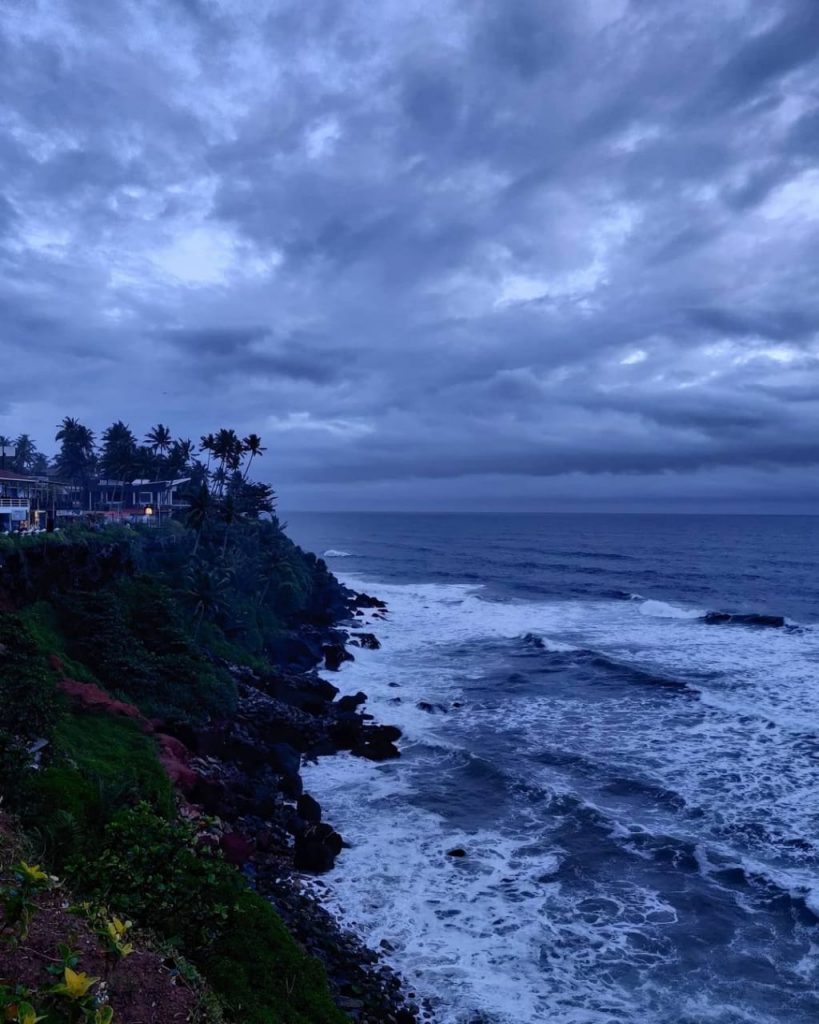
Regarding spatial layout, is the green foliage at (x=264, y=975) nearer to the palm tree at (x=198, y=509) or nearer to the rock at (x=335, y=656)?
the rock at (x=335, y=656)

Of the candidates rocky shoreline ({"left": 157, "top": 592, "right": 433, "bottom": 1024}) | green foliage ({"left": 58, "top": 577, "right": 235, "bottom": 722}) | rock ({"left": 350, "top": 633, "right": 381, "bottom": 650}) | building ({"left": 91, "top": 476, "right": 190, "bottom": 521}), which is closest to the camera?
rocky shoreline ({"left": 157, "top": 592, "right": 433, "bottom": 1024})

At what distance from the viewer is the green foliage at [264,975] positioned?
43.4ft

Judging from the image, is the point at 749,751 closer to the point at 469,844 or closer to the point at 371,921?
the point at 469,844

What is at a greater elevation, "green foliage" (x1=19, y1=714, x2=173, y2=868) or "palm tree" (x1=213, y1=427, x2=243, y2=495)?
"palm tree" (x1=213, y1=427, x2=243, y2=495)

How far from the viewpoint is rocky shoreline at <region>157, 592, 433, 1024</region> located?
1694 cm

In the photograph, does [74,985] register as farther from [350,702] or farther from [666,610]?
[666,610]

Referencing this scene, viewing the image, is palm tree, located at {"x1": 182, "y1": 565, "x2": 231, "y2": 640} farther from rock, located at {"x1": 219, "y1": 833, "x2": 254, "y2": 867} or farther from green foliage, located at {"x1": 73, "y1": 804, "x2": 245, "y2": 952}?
green foliage, located at {"x1": 73, "y1": 804, "x2": 245, "y2": 952}

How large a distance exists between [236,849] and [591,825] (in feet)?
44.7

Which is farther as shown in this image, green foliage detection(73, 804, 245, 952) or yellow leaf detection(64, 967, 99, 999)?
green foliage detection(73, 804, 245, 952)

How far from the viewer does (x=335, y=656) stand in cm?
5216

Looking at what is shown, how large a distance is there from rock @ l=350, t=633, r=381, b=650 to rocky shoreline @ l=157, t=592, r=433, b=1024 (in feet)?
35.1

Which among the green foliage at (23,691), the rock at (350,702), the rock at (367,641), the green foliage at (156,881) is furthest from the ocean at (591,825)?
the green foliage at (23,691)

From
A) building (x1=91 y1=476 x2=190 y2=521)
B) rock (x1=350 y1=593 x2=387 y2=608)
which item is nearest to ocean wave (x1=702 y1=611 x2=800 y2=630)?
rock (x1=350 y1=593 x2=387 y2=608)

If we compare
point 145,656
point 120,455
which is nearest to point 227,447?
point 120,455
